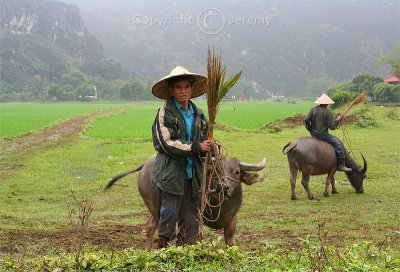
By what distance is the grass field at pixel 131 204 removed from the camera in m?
6.26

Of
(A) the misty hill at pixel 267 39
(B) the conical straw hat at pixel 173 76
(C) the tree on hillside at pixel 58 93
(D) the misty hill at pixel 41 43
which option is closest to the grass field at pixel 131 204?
(B) the conical straw hat at pixel 173 76

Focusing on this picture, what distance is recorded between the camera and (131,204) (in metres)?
8.72

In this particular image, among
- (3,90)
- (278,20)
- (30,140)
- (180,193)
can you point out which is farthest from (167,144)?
(278,20)

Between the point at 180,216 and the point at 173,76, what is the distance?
133cm

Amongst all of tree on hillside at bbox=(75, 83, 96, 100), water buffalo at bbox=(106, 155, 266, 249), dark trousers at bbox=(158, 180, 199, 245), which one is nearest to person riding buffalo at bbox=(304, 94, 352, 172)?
water buffalo at bbox=(106, 155, 266, 249)

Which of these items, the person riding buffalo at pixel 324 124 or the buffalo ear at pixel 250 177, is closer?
the buffalo ear at pixel 250 177

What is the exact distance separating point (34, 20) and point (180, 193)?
11404cm

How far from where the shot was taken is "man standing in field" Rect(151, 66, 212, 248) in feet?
14.2

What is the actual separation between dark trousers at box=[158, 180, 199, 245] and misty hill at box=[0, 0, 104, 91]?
8787 cm

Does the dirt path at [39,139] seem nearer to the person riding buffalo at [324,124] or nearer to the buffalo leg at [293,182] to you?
the buffalo leg at [293,182]

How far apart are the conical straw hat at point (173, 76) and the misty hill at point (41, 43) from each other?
87714mm

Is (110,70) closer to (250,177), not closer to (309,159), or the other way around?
(309,159)

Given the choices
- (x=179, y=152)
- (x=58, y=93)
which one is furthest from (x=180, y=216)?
(x=58, y=93)

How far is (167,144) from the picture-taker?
428 centimetres
